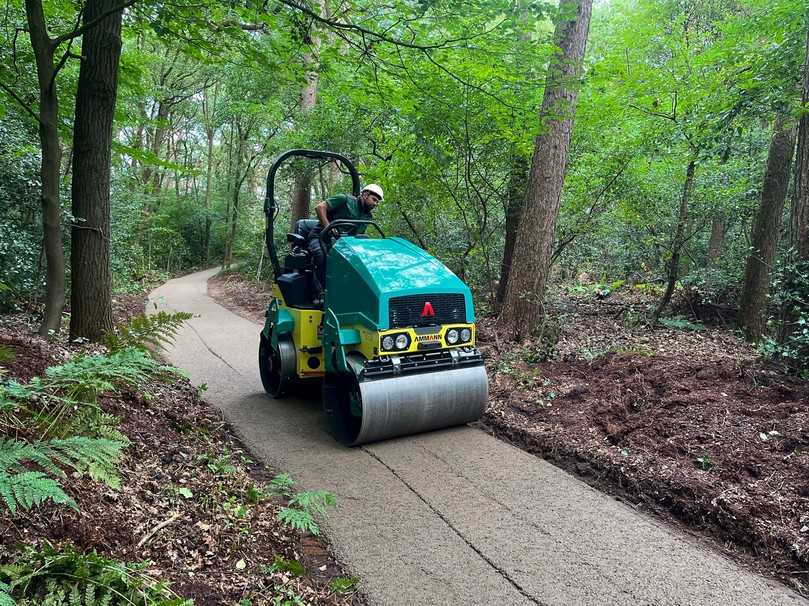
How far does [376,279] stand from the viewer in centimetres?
427

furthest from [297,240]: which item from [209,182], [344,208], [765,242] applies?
[209,182]

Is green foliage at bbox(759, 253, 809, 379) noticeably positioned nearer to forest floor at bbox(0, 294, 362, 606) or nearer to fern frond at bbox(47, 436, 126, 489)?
forest floor at bbox(0, 294, 362, 606)

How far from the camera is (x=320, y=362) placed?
530 centimetres

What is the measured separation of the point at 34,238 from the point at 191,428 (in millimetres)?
5659

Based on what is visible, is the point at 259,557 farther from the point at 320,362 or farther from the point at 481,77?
the point at 481,77

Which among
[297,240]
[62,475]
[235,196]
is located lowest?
[62,475]

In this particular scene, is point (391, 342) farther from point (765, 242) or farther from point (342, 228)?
point (765, 242)

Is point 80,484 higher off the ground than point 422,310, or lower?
lower

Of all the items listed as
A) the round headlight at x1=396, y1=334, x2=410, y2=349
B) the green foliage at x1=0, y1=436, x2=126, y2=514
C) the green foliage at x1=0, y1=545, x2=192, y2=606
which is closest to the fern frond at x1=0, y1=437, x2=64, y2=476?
the green foliage at x1=0, y1=436, x2=126, y2=514

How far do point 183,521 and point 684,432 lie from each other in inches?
141

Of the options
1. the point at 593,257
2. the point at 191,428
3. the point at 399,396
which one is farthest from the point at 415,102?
the point at 593,257

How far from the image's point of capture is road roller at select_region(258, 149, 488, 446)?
417cm

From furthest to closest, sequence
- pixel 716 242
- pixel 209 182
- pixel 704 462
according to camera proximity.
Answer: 1. pixel 209 182
2. pixel 716 242
3. pixel 704 462

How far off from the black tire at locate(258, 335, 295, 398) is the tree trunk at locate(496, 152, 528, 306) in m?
3.99
